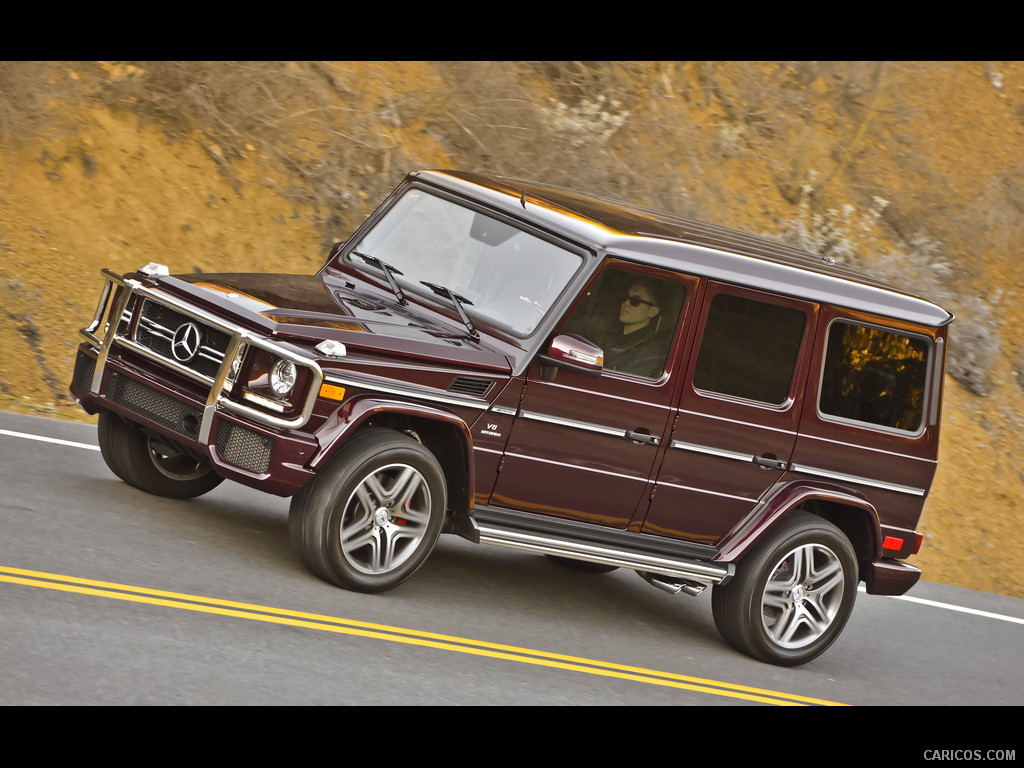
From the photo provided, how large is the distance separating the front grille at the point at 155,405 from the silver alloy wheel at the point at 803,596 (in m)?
3.60

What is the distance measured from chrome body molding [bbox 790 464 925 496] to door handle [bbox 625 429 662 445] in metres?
0.99

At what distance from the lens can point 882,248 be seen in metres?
17.8

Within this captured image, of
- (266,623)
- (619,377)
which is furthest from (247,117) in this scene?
(266,623)

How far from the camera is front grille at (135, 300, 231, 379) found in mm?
6766

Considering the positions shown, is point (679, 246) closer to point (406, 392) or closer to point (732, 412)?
point (732, 412)

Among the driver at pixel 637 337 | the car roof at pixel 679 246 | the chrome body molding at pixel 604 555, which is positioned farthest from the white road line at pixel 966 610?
the driver at pixel 637 337

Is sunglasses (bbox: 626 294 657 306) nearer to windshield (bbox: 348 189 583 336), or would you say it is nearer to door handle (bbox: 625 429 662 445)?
windshield (bbox: 348 189 583 336)

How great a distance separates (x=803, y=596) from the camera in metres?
8.01

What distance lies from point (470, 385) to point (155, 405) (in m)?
1.73

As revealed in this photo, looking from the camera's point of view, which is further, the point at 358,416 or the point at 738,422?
the point at 738,422

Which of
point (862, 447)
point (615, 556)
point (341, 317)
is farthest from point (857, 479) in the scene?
point (341, 317)

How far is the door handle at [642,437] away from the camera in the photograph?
7430 millimetres

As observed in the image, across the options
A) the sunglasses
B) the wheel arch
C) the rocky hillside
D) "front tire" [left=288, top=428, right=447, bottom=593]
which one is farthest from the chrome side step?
the rocky hillside

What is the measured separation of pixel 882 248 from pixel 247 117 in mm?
8737
